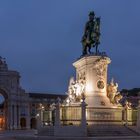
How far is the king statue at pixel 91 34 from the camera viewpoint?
38.9 m

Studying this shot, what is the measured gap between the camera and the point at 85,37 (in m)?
39.4

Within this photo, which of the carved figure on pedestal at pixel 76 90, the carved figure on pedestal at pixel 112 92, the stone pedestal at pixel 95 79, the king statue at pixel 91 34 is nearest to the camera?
the stone pedestal at pixel 95 79

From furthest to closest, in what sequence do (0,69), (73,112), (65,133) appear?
(0,69)
(73,112)
(65,133)

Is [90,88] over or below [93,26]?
below

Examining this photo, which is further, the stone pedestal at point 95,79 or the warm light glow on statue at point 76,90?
the warm light glow on statue at point 76,90

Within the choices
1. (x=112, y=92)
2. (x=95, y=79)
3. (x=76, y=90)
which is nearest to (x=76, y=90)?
(x=76, y=90)

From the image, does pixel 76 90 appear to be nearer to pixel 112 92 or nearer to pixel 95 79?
pixel 95 79

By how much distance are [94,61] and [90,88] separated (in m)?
2.23

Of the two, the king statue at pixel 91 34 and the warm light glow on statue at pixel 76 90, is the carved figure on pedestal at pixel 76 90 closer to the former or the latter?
the warm light glow on statue at pixel 76 90

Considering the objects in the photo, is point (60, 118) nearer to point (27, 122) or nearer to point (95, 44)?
point (95, 44)

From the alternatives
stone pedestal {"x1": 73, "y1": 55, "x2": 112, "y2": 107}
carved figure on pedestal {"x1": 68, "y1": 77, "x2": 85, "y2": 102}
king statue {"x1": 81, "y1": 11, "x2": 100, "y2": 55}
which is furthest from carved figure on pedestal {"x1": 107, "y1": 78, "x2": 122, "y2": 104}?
king statue {"x1": 81, "y1": 11, "x2": 100, "y2": 55}

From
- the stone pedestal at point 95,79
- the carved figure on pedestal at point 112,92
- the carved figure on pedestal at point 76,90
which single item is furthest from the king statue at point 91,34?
the carved figure on pedestal at point 112,92

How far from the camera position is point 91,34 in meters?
39.0

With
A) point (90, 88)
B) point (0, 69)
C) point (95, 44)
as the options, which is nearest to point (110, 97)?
point (90, 88)
